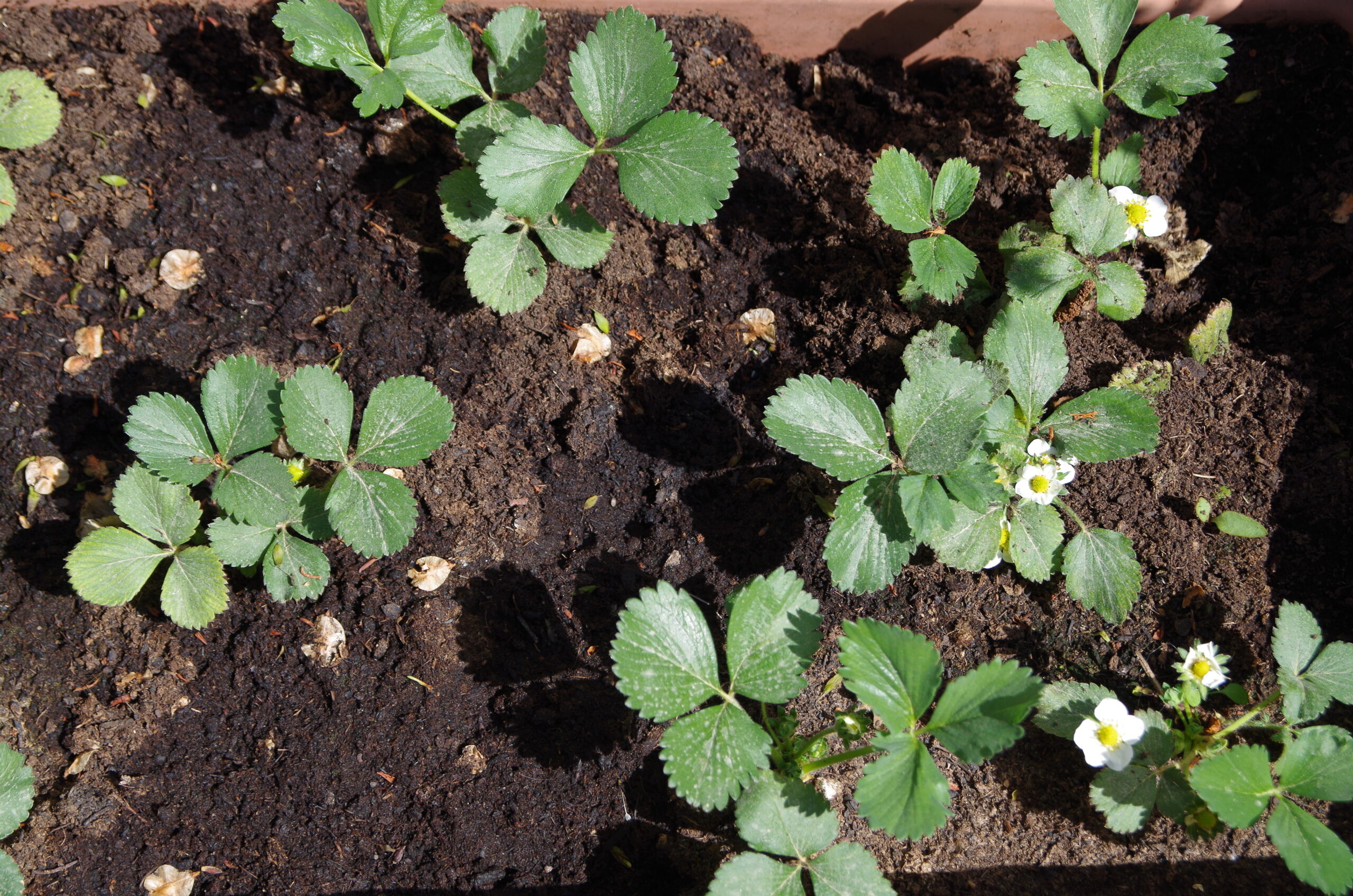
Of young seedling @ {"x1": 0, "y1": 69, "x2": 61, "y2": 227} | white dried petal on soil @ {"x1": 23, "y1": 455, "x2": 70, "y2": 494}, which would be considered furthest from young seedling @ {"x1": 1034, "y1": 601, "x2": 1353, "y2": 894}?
young seedling @ {"x1": 0, "y1": 69, "x2": 61, "y2": 227}

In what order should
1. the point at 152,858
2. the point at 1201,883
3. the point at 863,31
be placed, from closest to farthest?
1. the point at 152,858
2. the point at 1201,883
3. the point at 863,31

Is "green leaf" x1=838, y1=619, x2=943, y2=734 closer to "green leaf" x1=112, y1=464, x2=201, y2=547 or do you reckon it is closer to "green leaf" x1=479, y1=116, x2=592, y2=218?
"green leaf" x1=479, y1=116, x2=592, y2=218

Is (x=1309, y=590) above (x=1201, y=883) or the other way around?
above

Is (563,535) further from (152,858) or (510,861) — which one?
(152,858)

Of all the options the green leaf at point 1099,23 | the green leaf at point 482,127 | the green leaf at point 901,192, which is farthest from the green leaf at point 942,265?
the green leaf at point 482,127

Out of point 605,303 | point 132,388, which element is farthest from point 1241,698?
point 132,388

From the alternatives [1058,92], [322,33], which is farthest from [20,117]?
[1058,92]
